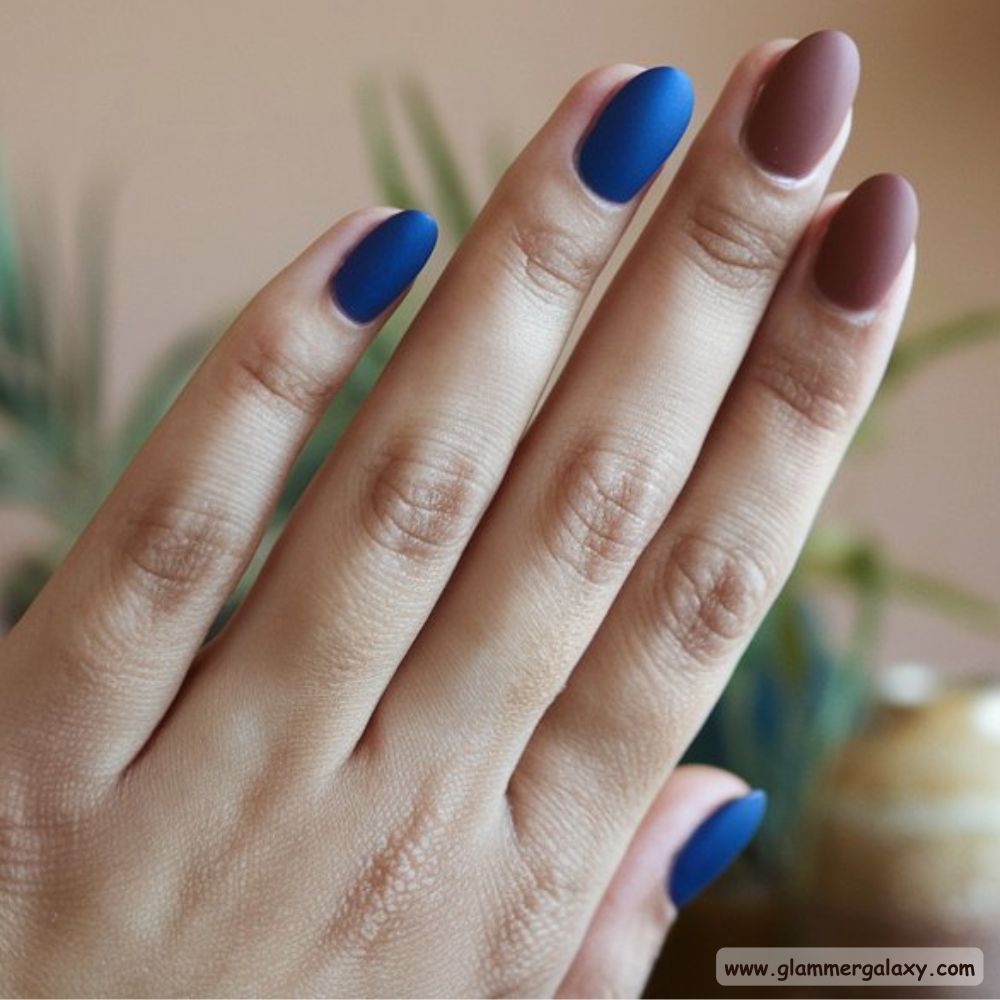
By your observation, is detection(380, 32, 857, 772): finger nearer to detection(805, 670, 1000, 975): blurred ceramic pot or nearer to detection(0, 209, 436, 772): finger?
detection(0, 209, 436, 772): finger

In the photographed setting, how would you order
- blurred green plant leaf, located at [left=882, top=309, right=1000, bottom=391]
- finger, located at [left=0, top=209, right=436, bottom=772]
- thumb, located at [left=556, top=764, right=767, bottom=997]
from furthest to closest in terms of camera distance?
blurred green plant leaf, located at [left=882, top=309, right=1000, bottom=391] → thumb, located at [left=556, top=764, right=767, bottom=997] → finger, located at [left=0, top=209, right=436, bottom=772]

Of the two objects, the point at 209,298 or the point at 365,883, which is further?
the point at 209,298

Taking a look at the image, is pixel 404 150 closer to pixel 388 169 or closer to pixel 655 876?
pixel 388 169

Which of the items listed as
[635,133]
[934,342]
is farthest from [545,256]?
[934,342]

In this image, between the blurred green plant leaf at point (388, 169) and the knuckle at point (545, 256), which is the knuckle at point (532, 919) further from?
the blurred green plant leaf at point (388, 169)

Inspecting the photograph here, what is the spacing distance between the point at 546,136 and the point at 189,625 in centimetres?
20

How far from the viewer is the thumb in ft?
1.75

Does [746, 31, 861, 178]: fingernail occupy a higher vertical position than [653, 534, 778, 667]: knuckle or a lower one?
higher

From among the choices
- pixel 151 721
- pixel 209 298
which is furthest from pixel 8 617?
pixel 151 721

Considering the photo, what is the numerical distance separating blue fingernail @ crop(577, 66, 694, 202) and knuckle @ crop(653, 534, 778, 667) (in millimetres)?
124

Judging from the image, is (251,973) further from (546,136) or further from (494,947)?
(546,136)

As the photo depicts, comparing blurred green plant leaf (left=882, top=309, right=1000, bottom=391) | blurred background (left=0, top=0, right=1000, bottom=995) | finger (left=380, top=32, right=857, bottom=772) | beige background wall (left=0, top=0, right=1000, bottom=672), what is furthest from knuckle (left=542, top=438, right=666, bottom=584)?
beige background wall (left=0, top=0, right=1000, bottom=672)

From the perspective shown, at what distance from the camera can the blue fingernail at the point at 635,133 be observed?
1.44ft

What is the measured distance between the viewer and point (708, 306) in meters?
0.46
